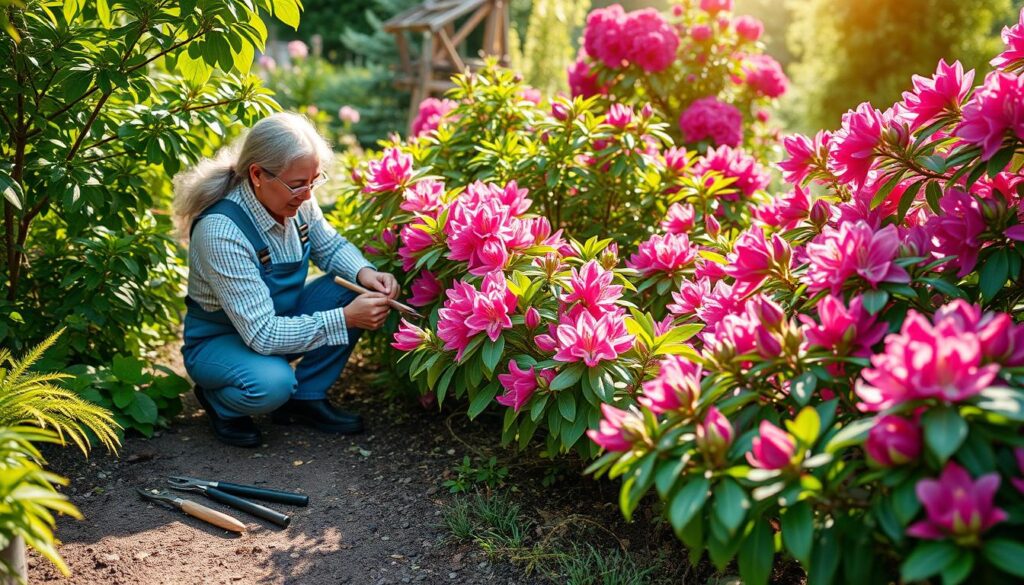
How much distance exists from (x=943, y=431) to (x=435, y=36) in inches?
316

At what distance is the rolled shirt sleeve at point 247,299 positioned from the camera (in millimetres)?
2846

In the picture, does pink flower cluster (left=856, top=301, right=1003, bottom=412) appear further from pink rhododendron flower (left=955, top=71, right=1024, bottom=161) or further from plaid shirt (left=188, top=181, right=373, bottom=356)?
plaid shirt (left=188, top=181, right=373, bottom=356)

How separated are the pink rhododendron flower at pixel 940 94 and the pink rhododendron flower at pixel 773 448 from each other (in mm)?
975

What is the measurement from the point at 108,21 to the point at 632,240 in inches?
79.3

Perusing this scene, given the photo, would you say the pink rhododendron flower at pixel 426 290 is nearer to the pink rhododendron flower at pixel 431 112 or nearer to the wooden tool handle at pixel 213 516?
the wooden tool handle at pixel 213 516

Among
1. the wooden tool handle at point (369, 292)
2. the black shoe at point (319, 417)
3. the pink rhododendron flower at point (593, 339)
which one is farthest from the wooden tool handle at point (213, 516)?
the pink rhododendron flower at point (593, 339)

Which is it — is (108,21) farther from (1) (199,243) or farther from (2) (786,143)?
(2) (786,143)

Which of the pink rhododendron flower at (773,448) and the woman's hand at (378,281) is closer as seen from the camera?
the pink rhododendron flower at (773,448)

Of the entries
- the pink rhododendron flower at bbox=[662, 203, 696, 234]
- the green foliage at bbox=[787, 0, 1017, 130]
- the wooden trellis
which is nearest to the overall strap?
the pink rhododendron flower at bbox=[662, 203, 696, 234]

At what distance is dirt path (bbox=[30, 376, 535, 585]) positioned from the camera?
90.3 inches

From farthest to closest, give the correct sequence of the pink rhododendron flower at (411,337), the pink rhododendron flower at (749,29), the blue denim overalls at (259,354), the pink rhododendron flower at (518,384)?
the pink rhododendron flower at (749,29) → the blue denim overalls at (259,354) → the pink rhododendron flower at (411,337) → the pink rhododendron flower at (518,384)

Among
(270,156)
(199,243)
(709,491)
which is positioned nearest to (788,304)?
(709,491)

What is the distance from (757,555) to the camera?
157cm

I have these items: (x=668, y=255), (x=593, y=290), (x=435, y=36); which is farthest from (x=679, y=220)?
(x=435, y=36)
